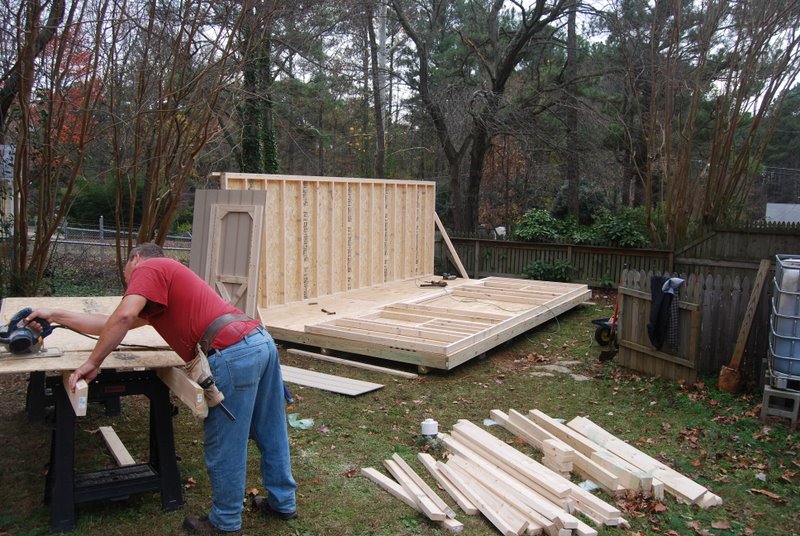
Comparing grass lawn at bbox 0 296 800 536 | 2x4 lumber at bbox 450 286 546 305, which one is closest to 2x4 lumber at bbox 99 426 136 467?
grass lawn at bbox 0 296 800 536

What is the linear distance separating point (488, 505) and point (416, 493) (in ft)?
1.67

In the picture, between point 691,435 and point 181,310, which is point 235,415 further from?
point 691,435

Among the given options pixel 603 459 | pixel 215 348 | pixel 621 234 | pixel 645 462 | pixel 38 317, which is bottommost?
pixel 645 462

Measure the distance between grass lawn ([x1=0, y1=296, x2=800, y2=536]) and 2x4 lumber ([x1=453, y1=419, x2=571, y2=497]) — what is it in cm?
33

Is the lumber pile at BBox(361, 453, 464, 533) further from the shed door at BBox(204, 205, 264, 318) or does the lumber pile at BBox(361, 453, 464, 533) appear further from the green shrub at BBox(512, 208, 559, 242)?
the green shrub at BBox(512, 208, 559, 242)

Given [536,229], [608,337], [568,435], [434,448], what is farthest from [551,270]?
[434,448]

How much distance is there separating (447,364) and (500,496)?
10.6 feet

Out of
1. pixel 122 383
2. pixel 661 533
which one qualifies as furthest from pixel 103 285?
pixel 661 533

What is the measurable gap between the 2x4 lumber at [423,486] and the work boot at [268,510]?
95cm

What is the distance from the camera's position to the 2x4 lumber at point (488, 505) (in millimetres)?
4164

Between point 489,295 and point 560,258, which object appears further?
point 560,258

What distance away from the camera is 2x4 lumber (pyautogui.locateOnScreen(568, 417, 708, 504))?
4853 mm

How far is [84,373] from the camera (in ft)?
11.6

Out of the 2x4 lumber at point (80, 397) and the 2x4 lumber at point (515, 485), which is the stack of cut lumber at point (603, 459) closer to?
the 2x4 lumber at point (515, 485)
